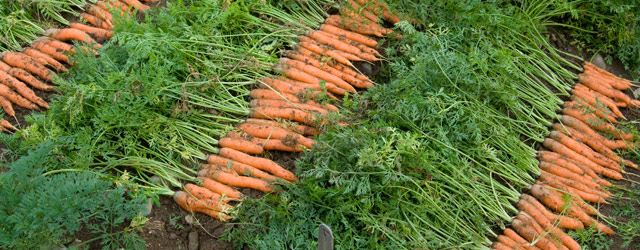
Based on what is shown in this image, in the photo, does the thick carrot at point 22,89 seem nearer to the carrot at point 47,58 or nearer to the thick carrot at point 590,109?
the carrot at point 47,58

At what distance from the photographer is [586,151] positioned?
141 inches

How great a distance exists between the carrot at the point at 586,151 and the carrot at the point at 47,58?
10.6ft

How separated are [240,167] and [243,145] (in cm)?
14

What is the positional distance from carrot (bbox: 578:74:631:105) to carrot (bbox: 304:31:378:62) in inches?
59.1

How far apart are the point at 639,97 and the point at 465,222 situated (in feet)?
6.28

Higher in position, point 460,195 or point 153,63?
point 153,63

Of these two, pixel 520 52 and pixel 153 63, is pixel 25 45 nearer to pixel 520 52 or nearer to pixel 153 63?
pixel 153 63

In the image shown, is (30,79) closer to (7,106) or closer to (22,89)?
(22,89)

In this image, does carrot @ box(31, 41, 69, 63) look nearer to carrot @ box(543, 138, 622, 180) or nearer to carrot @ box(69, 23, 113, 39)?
carrot @ box(69, 23, 113, 39)

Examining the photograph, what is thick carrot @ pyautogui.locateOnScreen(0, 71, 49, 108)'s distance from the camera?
356cm

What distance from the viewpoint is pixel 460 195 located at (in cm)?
316

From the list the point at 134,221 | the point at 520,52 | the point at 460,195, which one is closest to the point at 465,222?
the point at 460,195

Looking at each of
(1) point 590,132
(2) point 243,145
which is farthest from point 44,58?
(1) point 590,132

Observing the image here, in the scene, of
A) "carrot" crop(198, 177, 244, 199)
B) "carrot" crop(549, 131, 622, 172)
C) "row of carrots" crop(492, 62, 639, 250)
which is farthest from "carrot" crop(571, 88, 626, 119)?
"carrot" crop(198, 177, 244, 199)
